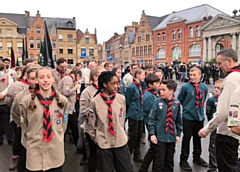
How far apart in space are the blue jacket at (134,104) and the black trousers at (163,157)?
1074 millimetres

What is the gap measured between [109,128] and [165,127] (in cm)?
122

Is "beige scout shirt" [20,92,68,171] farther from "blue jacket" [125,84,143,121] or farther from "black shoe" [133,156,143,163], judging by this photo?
"black shoe" [133,156,143,163]

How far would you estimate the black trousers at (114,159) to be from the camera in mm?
3618

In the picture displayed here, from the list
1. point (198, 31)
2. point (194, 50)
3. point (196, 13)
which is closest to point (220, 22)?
point (198, 31)

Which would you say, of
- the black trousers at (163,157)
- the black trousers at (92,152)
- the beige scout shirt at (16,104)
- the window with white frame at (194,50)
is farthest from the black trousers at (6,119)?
the window with white frame at (194,50)

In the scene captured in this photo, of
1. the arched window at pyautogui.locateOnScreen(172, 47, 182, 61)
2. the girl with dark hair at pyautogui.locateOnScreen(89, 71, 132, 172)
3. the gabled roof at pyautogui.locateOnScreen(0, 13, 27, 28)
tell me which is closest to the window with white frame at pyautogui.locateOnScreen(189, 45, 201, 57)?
the arched window at pyautogui.locateOnScreen(172, 47, 182, 61)

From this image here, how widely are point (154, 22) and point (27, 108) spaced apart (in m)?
61.9

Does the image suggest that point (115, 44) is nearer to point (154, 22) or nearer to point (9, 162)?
point (154, 22)

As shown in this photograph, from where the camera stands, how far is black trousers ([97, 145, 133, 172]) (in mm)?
3618

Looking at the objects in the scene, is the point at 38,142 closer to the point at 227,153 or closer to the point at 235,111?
the point at 235,111

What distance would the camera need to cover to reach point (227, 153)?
3.43m

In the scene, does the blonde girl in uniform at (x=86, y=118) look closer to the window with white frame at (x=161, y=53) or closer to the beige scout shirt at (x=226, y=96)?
the beige scout shirt at (x=226, y=96)

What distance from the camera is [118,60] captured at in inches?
3157

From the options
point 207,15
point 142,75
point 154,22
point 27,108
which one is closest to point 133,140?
point 142,75
